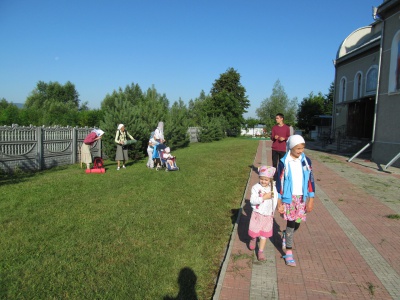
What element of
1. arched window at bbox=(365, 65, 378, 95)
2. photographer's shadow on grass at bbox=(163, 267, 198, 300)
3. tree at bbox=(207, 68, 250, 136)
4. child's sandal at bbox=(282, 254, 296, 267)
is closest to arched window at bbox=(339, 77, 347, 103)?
arched window at bbox=(365, 65, 378, 95)

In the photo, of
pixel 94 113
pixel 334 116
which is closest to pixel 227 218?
pixel 94 113

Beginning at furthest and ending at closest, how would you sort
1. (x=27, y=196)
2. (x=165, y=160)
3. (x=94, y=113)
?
1. (x=94, y=113)
2. (x=165, y=160)
3. (x=27, y=196)

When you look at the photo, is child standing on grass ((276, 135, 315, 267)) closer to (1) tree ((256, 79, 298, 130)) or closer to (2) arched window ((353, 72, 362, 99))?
(2) arched window ((353, 72, 362, 99))

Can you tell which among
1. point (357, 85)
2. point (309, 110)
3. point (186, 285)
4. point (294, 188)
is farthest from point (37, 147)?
point (309, 110)

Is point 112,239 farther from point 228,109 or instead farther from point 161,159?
point 228,109

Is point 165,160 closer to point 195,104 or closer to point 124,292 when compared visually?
point 124,292

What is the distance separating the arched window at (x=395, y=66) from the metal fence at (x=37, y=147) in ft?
47.9

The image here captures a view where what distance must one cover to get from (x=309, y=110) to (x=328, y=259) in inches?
1984

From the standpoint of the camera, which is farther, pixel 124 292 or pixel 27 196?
pixel 27 196

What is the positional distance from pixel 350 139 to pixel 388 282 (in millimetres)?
21327

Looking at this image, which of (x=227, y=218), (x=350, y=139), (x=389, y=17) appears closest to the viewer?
(x=227, y=218)

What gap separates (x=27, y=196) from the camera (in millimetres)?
6867

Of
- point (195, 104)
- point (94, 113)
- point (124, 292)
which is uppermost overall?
point (195, 104)

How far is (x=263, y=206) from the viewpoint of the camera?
4.02m
